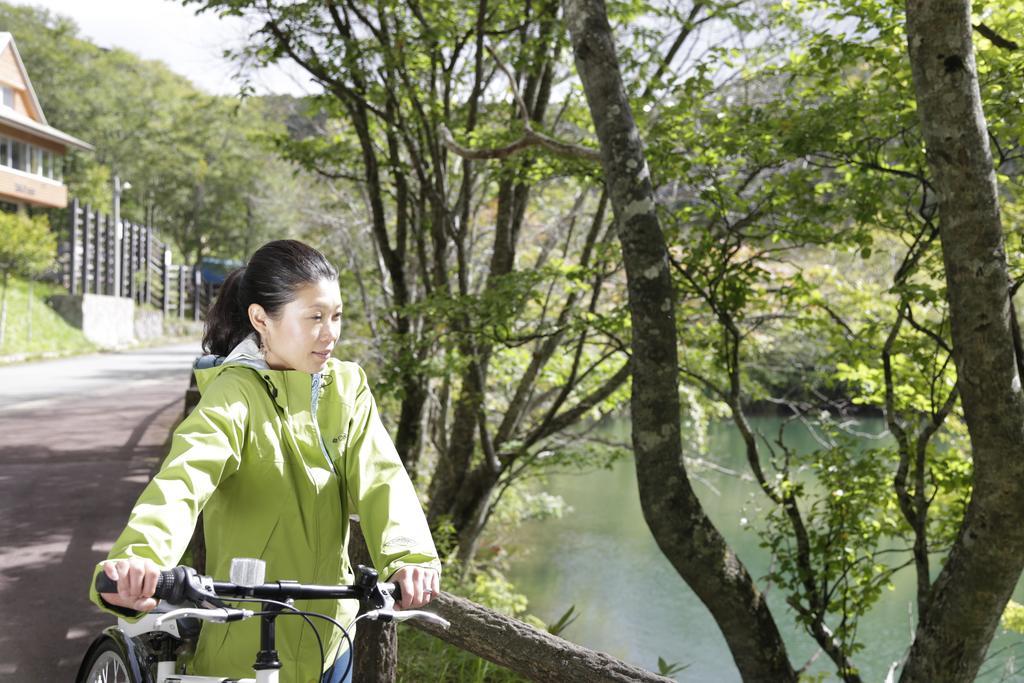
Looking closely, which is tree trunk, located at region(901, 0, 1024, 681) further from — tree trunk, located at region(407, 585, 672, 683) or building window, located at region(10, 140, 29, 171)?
building window, located at region(10, 140, 29, 171)

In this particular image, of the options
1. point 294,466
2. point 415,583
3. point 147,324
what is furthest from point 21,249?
point 415,583

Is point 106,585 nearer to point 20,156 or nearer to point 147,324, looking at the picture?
point 147,324

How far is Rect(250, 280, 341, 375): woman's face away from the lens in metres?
2.23

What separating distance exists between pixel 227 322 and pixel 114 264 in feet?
104

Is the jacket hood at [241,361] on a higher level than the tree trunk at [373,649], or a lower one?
higher

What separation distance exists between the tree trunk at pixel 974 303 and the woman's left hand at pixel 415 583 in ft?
9.77

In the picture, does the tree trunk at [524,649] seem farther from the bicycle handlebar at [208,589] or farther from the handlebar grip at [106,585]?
the handlebar grip at [106,585]

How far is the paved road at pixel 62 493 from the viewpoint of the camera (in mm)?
4996

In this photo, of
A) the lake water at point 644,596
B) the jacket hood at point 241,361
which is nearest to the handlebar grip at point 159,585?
the jacket hood at point 241,361

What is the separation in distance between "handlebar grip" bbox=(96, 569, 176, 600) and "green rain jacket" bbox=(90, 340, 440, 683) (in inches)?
14.0

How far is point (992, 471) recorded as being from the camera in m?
4.14

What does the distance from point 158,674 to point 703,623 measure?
12.2 m

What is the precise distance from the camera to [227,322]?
253 cm

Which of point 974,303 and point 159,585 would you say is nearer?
point 159,585
